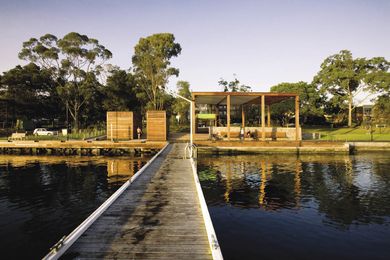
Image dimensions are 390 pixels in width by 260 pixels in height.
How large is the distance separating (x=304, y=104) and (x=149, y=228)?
70.4 meters

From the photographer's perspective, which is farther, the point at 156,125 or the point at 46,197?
the point at 156,125

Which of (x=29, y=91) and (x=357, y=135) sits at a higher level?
(x=29, y=91)

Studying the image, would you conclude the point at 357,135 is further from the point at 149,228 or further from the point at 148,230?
the point at 148,230

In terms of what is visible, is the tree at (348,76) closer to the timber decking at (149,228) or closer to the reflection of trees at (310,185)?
the reflection of trees at (310,185)

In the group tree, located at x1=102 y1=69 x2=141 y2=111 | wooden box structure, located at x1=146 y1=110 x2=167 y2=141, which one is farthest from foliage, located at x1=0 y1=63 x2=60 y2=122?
wooden box structure, located at x1=146 y1=110 x2=167 y2=141

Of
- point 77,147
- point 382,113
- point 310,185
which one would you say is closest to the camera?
point 310,185

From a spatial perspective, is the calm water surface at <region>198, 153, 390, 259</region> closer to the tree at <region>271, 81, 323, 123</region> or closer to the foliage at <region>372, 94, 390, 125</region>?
the foliage at <region>372, 94, 390, 125</region>

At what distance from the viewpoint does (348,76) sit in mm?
61250

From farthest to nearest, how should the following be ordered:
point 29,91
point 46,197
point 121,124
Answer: point 29,91 → point 121,124 → point 46,197

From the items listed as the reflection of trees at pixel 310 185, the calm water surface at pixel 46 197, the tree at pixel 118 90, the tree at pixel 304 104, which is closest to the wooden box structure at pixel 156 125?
the calm water surface at pixel 46 197

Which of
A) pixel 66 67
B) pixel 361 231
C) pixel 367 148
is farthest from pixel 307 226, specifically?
pixel 66 67

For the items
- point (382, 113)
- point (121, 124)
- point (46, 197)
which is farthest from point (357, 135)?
point (46, 197)

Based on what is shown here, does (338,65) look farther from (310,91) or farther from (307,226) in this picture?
(307,226)

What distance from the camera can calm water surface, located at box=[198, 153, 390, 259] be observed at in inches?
366
